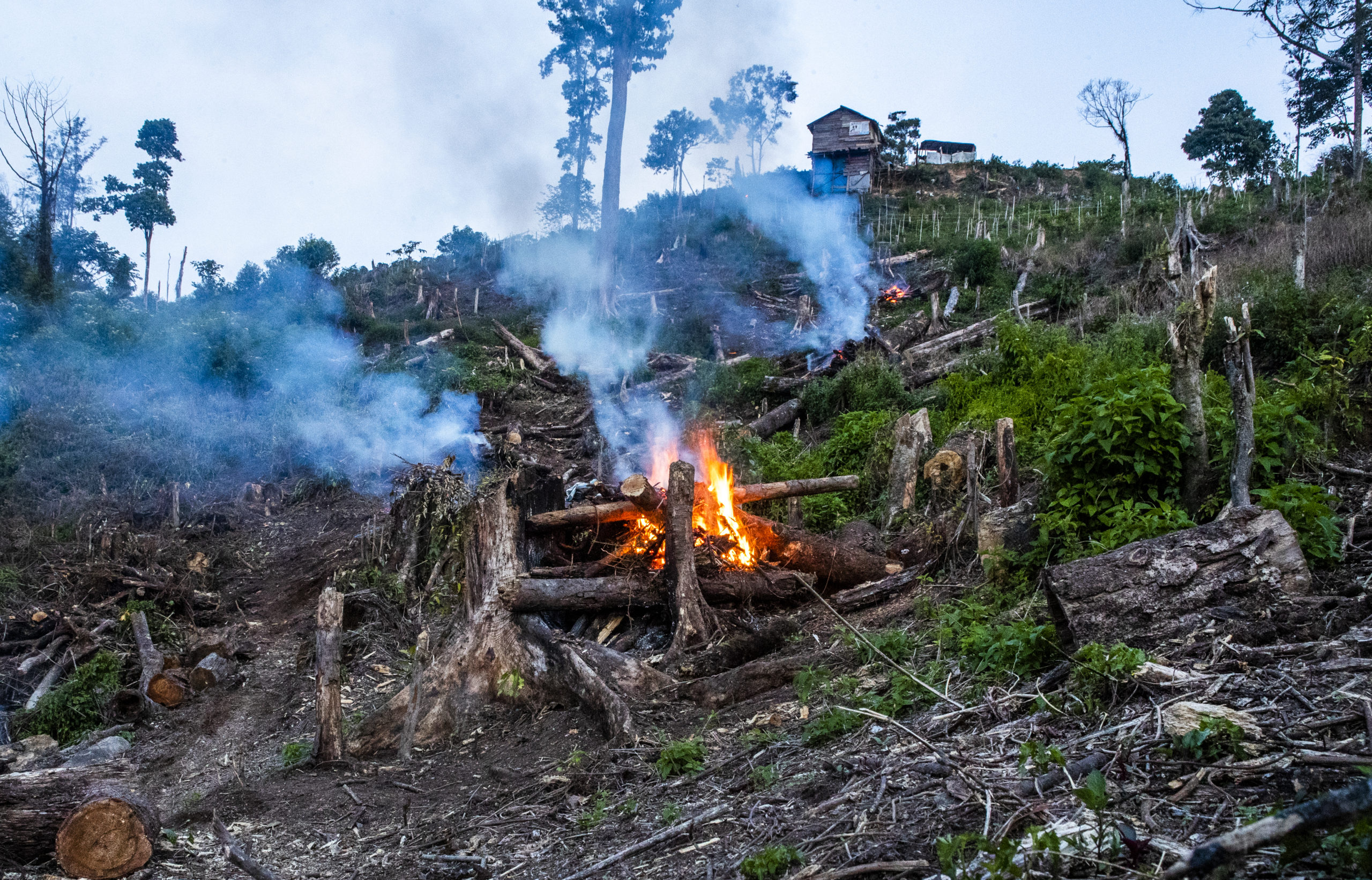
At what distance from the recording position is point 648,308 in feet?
86.6

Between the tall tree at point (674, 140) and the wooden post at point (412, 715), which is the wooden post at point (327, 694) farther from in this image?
the tall tree at point (674, 140)

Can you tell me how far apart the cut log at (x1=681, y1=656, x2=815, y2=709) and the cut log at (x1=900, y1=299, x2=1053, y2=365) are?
10538mm

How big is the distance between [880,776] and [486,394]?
54.8 feet

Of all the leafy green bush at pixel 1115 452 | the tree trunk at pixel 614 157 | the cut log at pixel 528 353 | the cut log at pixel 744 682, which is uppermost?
the tree trunk at pixel 614 157

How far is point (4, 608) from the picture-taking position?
9.35 m

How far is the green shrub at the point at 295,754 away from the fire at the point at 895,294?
1956 cm

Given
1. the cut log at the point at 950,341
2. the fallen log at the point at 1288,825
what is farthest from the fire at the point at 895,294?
the fallen log at the point at 1288,825

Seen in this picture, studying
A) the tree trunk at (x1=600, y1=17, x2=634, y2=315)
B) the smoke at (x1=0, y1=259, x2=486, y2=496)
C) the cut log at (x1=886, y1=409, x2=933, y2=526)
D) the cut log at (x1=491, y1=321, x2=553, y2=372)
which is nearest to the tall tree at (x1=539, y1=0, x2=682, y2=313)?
the tree trunk at (x1=600, y1=17, x2=634, y2=315)

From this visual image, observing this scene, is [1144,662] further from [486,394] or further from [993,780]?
[486,394]

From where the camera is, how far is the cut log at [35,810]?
170 inches

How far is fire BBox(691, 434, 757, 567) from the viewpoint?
25.2ft

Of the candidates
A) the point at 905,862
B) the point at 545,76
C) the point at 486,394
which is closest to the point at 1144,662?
the point at 905,862

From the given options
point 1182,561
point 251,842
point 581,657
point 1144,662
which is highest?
point 1182,561

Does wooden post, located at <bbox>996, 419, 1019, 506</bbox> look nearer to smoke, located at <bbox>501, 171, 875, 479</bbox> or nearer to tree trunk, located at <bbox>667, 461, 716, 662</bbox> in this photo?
tree trunk, located at <bbox>667, 461, 716, 662</bbox>
